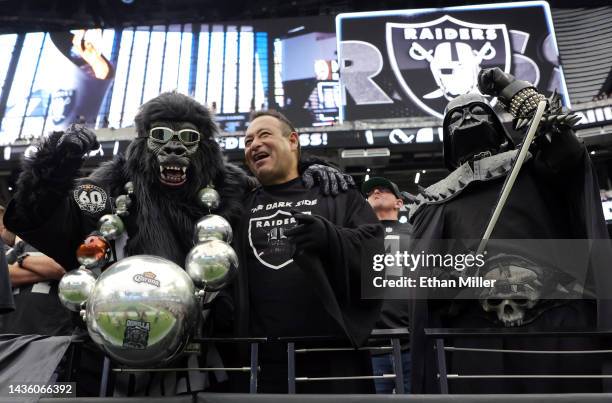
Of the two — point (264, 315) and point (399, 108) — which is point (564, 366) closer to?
point (264, 315)

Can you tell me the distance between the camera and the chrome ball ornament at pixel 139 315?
1.77 m

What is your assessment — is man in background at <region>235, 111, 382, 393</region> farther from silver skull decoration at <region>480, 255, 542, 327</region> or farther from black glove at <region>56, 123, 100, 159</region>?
black glove at <region>56, 123, 100, 159</region>

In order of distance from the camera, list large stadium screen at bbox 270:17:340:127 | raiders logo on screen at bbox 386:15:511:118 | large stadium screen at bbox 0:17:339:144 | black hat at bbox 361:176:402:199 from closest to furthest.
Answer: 1. black hat at bbox 361:176:402:199
2. large stadium screen at bbox 270:17:340:127
3. raiders logo on screen at bbox 386:15:511:118
4. large stadium screen at bbox 0:17:339:144

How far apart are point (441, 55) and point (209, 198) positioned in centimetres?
1151

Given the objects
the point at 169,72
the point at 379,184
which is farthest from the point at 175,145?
the point at 169,72

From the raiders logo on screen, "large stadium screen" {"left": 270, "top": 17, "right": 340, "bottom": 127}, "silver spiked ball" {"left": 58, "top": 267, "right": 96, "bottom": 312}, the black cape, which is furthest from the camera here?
the raiders logo on screen

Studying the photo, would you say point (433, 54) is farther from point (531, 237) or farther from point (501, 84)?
point (531, 237)

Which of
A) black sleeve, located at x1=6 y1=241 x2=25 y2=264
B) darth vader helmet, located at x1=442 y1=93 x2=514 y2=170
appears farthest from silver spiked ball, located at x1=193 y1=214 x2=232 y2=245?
black sleeve, located at x1=6 y1=241 x2=25 y2=264

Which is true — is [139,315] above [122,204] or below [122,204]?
below

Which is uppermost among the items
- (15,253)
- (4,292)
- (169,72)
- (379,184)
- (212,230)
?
(169,72)

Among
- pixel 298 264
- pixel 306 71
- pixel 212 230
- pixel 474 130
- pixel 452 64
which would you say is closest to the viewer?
pixel 298 264

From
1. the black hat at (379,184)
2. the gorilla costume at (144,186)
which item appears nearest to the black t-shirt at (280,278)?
the gorilla costume at (144,186)

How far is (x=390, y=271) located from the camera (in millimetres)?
2533

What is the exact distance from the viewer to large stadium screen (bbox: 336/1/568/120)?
12.5 metres
